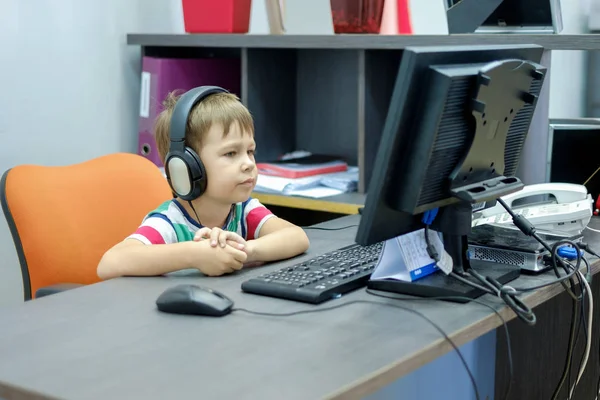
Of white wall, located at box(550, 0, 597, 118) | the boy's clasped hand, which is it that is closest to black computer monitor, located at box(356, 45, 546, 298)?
the boy's clasped hand

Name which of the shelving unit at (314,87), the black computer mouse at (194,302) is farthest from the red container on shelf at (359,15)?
the black computer mouse at (194,302)

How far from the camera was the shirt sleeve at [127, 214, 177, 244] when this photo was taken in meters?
1.48

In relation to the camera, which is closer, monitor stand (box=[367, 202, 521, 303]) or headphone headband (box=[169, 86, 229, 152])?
monitor stand (box=[367, 202, 521, 303])

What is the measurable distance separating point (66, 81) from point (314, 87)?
78 cm

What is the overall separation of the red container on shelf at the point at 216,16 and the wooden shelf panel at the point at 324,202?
53 cm

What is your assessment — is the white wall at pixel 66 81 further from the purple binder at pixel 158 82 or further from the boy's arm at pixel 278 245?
the boy's arm at pixel 278 245

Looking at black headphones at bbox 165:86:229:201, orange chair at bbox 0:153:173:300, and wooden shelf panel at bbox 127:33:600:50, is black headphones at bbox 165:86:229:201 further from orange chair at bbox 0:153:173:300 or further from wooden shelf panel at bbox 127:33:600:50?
wooden shelf panel at bbox 127:33:600:50

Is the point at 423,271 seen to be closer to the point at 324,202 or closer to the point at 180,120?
the point at 180,120

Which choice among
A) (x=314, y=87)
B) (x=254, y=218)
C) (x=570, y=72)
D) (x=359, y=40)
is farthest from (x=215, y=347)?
(x=570, y=72)

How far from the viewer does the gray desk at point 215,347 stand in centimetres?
91

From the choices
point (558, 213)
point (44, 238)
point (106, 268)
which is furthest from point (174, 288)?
point (558, 213)

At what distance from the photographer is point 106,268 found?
1.43 m

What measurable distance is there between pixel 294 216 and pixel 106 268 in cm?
121

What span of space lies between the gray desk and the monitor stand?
0.03 metres
